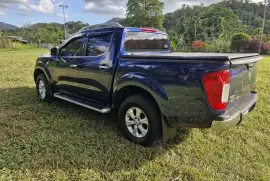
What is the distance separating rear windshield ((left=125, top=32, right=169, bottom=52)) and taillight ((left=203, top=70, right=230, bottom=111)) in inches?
64.6

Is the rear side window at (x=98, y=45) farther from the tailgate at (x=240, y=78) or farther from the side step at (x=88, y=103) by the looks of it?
the tailgate at (x=240, y=78)

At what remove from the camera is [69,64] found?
182 inches

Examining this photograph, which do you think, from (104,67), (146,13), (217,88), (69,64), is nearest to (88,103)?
(104,67)

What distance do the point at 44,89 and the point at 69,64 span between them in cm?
135

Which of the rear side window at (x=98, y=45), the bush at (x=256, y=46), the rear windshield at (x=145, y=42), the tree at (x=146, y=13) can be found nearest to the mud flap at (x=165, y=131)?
the rear windshield at (x=145, y=42)

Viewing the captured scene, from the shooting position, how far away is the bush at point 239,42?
37.4 metres

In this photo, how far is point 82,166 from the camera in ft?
9.68

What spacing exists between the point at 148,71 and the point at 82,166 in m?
1.49

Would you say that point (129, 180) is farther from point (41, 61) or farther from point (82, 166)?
point (41, 61)

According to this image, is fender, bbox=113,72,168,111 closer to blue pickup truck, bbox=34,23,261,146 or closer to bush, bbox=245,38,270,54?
blue pickup truck, bbox=34,23,261,146

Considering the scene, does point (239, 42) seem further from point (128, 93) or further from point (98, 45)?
point (128, 93)

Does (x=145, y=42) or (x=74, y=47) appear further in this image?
(x=74, y=47)

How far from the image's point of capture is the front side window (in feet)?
14.7

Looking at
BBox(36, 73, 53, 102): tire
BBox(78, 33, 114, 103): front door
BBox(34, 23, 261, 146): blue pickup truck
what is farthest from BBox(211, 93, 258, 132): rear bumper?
BBox(36, 73, 53, 102): tire
